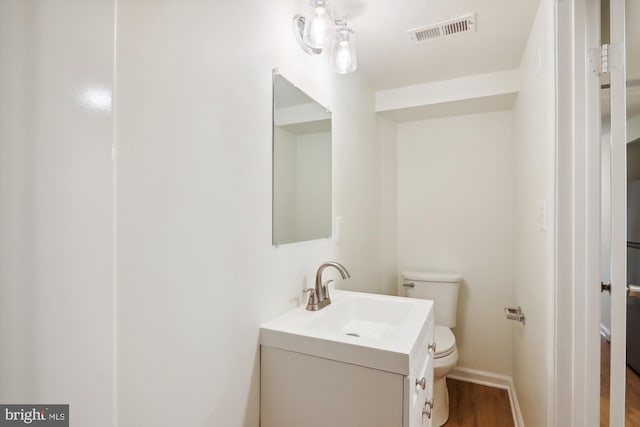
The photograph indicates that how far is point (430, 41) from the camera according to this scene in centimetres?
182

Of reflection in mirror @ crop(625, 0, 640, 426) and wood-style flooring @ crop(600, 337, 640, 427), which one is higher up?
reflection in mirror @ crop(625, 0, 640, 426)

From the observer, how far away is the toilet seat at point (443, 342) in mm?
1888

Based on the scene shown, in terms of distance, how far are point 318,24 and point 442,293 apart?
2037 millimetres

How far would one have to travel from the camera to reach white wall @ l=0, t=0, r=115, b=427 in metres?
0.49

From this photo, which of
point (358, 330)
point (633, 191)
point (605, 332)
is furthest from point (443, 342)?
point (633, 191)

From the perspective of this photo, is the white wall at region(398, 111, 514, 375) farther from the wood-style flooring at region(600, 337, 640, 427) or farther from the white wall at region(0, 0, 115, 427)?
the white wall at region(0, 0, 115, 427)

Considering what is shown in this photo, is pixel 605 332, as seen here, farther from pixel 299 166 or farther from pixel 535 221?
pixel 299 166

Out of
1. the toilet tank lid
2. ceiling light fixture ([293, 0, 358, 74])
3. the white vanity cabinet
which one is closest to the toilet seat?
the toilet tank lid

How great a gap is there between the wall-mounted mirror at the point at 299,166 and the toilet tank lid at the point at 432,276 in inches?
44.9

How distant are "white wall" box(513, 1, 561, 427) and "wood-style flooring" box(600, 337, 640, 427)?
0.53ft

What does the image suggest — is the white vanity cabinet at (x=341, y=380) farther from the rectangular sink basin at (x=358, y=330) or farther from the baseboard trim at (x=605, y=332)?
the baseboard trim at (x=605, y=332)

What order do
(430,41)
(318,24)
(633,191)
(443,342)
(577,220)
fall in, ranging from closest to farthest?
1. (633,191)
2. (577,220)
3. (318,24)
4. (430,41)
5. (443,342)

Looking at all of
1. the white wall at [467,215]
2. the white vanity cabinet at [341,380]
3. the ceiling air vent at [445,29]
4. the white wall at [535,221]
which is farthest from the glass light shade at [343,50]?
the white wall at [467,215]

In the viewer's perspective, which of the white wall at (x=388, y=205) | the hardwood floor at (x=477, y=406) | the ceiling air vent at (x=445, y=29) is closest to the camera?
the ceiling air vent at (x=445, y=29)
